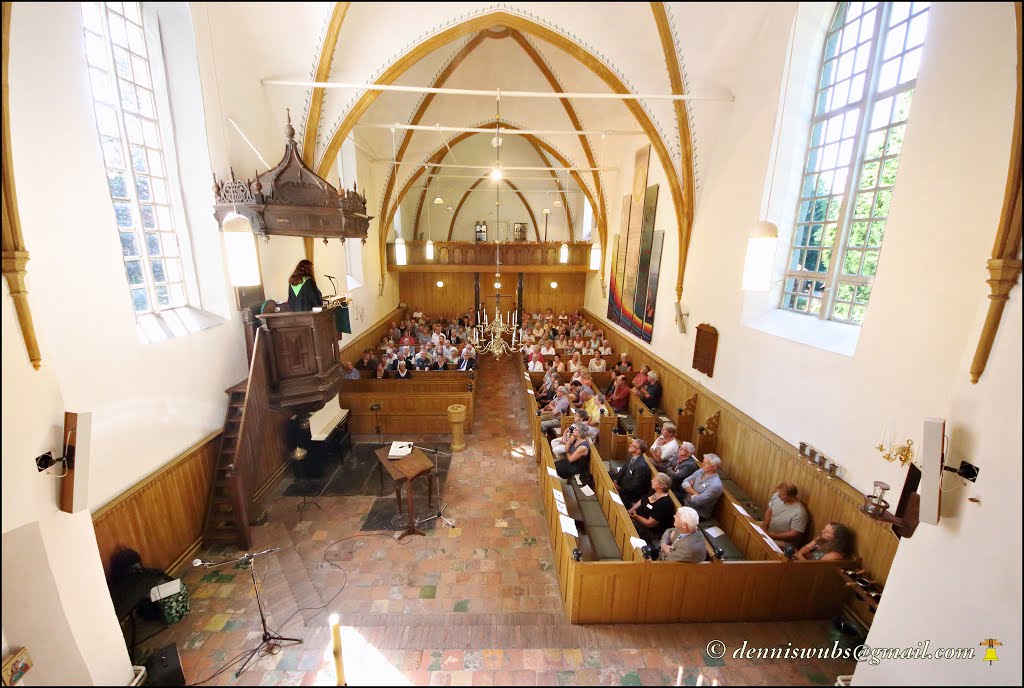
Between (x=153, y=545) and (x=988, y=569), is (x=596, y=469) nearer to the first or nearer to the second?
(x=988, y=569)

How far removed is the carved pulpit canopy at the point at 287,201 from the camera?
185 inches

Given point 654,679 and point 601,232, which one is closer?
point 654,679

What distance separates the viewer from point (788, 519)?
191 inches

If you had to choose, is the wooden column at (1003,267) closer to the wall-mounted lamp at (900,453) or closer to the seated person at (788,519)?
the wall-mounted lamp at (900,453)

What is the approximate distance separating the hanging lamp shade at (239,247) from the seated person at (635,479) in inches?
193

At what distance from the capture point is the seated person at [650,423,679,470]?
6.10 m

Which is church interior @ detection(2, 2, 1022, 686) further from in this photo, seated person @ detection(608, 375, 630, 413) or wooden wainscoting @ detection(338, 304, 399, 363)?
wooden wainscoting @ detection(338, 304, 399, 363)

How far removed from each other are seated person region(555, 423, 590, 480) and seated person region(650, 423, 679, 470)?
3.50ft

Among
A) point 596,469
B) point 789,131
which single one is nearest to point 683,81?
point 789,131

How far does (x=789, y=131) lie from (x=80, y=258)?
812cm

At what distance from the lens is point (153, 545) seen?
4621 mm

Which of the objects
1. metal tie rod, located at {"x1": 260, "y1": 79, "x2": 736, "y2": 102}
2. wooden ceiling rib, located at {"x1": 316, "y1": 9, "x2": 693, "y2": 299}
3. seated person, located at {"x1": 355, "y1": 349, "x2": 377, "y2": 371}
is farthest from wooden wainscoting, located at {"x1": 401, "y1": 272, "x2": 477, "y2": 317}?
metal tie rod, located at {"x1": 260, "y1": 79, "x2": 736, "y2": 102}

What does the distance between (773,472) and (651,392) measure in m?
3.46

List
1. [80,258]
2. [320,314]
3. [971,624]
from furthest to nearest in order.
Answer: [320,314] → [80,258] → [971,624]
